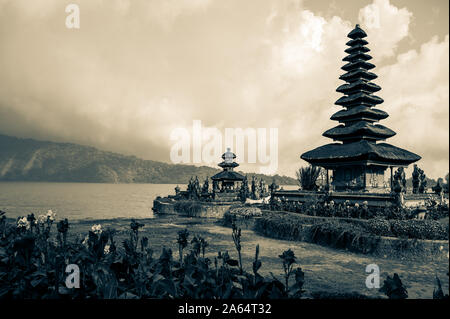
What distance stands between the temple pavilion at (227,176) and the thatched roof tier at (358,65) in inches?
801

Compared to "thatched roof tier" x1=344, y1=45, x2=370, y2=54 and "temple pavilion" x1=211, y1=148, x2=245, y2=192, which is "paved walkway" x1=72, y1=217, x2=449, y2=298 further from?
"temple pavilion" x1=211, y1=148, x2=245, y2=192

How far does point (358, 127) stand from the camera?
28219 millimetres

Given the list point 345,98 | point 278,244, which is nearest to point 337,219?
point 278,244

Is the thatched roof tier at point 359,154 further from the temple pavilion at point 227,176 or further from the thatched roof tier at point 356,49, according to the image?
the temple pavilion at point 227,176

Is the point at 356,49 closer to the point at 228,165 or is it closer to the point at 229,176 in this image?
the point at 229,176

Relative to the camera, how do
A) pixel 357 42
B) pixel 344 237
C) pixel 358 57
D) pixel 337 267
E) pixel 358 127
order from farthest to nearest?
pixel 357 42, pixel 358 57, pixel 358 127, pixel 344 237, pixel 337 267

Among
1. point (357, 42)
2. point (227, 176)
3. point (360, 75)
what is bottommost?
point (227, 176)

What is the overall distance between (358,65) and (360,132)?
8.63m

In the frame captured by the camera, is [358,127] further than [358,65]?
No

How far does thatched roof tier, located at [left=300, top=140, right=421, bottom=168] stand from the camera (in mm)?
25484

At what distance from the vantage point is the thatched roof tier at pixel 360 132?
1110 inches

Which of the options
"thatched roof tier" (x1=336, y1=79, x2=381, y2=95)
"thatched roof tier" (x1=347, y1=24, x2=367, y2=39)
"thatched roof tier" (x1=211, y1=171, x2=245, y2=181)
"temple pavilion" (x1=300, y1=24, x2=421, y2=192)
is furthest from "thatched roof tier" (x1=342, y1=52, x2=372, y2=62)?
"thatched roof tier" (x1=211, y1=171, x2=245, y2=181)

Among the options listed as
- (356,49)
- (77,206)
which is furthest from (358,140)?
(77,206)

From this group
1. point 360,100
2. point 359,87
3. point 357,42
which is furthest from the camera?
point 357,42
